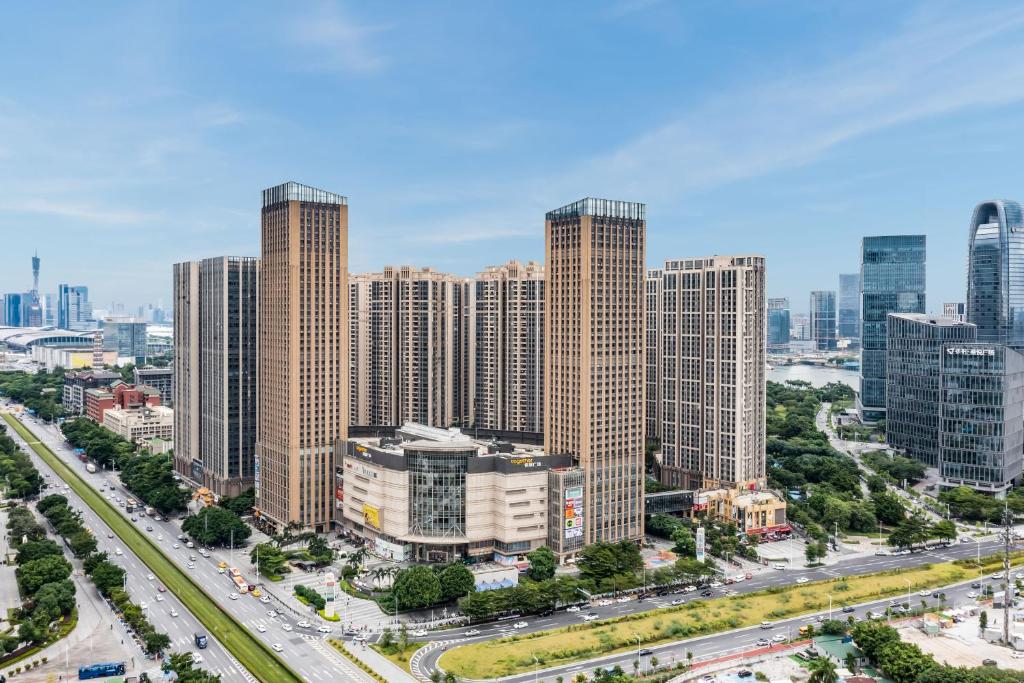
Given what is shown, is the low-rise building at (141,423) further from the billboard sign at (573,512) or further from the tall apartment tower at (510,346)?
the billboard sign at (573,512)

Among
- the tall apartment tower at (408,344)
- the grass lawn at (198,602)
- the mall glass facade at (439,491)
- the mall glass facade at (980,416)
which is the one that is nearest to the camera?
the grass lawn at (198,602)

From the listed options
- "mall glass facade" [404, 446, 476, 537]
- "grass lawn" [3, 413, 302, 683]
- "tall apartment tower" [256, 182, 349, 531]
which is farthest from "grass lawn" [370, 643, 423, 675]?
"tall apartment tower" [256, 182, 349, 531]

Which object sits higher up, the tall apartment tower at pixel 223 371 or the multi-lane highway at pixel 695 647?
the tall apartment tower at pixel 223 371

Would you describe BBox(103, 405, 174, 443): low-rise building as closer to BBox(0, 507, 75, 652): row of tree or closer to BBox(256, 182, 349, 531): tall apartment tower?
BBox(0, 507, 75, 652): row of tree

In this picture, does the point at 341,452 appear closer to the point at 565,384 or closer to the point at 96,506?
the point at 565,384

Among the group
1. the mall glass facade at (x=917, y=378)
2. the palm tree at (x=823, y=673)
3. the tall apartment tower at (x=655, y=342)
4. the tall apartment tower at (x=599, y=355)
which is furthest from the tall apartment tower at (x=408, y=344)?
the palm tree at (x=823, y=673)

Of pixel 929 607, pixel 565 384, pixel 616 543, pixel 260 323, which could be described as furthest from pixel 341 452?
pixel 929 607
